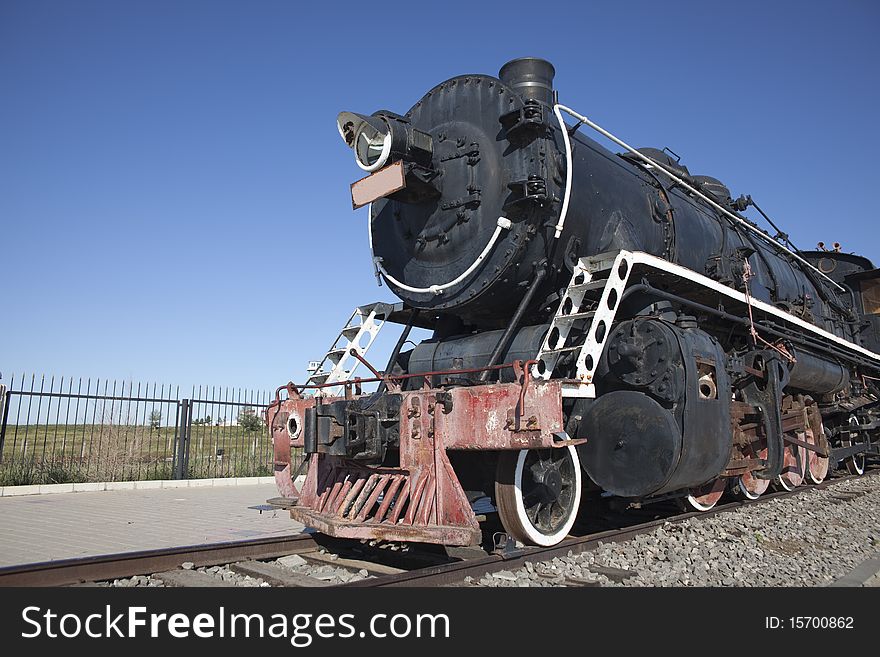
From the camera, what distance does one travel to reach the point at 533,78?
5.46m

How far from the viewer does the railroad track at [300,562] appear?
3514 mm

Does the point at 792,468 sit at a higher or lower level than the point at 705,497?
higher

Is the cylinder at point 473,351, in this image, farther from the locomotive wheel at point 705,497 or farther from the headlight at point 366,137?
the locomotive wheel at point 705,497

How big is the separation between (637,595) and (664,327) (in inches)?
81.1

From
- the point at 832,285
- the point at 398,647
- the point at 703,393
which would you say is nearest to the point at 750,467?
the point at 703,393

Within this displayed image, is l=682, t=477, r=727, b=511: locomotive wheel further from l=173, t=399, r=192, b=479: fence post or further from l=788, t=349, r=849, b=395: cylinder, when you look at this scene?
l=173, t=399, r=192, b=479: fence post

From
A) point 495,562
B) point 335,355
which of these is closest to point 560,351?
point 495,562

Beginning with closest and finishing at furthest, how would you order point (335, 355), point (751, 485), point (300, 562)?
point (300, 562), point (335, 355), point (751, 485)

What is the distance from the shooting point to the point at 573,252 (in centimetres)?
487

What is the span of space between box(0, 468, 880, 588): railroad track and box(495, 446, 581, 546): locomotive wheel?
0.11 m

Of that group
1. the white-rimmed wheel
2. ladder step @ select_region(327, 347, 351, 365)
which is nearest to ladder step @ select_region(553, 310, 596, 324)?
ladder step @ select_region(327, 347, 351, 365)

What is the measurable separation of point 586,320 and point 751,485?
366 centimetres

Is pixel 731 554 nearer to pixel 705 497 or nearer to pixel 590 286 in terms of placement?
pixel 705 497

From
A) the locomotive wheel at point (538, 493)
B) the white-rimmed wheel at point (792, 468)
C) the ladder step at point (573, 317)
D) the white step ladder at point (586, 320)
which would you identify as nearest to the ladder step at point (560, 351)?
the white step ladder at point (586, 320)
